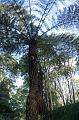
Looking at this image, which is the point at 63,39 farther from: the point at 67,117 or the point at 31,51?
the point at 67,117

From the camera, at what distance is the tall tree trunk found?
9.14 meters

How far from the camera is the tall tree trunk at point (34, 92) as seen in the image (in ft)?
30.0

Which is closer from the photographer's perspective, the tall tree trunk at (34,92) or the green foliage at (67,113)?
the tall tree trunk at (34,92)

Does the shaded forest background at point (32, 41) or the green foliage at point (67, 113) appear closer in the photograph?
the shaded forest background at point (32, 41)

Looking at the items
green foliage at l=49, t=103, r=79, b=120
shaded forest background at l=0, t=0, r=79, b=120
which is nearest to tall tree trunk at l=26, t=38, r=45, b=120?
shaded forest background at l=0, t=0, r=79, b=120

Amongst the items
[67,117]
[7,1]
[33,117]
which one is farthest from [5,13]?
[67,117]

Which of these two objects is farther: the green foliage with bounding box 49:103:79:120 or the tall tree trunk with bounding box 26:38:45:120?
the green foliage with bounding box 49:103:79:120

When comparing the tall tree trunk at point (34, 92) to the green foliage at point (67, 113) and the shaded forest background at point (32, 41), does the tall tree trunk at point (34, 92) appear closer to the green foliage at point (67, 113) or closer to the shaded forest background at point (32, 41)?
the shaded forest background at point (32, 41)

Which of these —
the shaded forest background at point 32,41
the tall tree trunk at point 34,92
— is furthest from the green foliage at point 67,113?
the tall tree trunk at point 34,92

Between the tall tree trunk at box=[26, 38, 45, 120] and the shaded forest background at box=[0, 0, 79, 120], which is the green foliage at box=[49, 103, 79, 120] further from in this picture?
the tall tree trunk at box=[26, 38, 45, 120]

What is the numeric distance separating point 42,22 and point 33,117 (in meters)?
3.62

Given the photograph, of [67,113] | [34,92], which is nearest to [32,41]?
[34,92]

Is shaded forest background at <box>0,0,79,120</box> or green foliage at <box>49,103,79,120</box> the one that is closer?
shaded forest background at <box>0,0,79,120</box>

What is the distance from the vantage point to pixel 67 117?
13.6m
